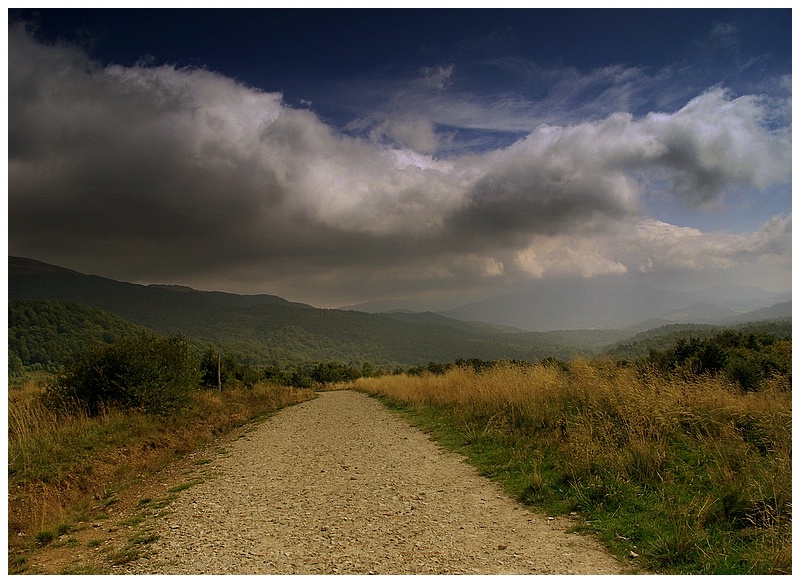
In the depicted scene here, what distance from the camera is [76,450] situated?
10070 mm

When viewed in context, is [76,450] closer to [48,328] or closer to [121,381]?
[121,381]

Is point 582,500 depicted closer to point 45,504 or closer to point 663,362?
point 45,504

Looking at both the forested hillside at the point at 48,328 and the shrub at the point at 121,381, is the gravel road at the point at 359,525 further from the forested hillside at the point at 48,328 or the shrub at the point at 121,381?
the forested hillside at the point at 48,328

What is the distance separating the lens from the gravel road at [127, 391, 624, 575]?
486 cm

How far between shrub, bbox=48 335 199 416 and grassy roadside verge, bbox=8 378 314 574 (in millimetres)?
477

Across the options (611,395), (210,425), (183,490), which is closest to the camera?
(183,490)

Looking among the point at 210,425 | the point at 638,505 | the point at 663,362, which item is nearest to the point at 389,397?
the point at 210,425

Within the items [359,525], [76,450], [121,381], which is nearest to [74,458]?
[76,450]

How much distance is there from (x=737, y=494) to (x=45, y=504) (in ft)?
31.0

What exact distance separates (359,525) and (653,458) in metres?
4.50

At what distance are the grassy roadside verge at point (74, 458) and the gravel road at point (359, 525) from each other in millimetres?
1008

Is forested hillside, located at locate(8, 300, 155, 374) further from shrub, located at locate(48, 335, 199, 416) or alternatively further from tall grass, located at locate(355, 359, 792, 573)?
tall grass, located at locate(355, 359, 792, 573)

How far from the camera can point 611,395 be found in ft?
34.4

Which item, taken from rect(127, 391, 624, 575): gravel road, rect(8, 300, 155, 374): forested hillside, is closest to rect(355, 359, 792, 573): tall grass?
rect(127, 391, 624, 575): gravel road
